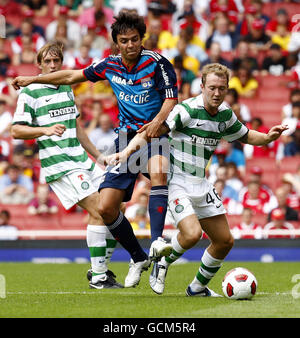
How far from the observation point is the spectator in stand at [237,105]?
14883 millimetres

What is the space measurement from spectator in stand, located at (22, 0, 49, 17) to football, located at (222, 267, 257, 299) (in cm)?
1284

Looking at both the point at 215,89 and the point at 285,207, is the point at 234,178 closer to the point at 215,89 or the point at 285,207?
the point at 285,207

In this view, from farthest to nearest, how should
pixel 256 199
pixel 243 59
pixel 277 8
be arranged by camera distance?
pixel 277 8 → pixel 243 59 → pixel 256 199

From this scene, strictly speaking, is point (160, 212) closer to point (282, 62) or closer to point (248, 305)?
point (248, 305)

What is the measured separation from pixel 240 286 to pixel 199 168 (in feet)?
3.91

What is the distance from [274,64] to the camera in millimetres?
16922

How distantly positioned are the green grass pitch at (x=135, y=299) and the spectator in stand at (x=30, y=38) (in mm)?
8152

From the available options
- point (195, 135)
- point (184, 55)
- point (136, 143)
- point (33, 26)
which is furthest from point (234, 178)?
point (136, 143)

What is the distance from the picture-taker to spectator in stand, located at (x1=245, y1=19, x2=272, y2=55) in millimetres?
17094

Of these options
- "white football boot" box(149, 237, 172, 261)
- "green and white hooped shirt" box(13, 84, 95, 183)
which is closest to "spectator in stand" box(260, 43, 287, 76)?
"green and white hooped shirt" box(13, 84, 95, 183)

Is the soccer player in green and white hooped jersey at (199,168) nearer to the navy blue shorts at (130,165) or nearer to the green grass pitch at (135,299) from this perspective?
the navy blue shorts at (130,165)

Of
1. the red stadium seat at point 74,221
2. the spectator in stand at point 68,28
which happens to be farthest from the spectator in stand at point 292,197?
the spectator in stand at point 68,28
